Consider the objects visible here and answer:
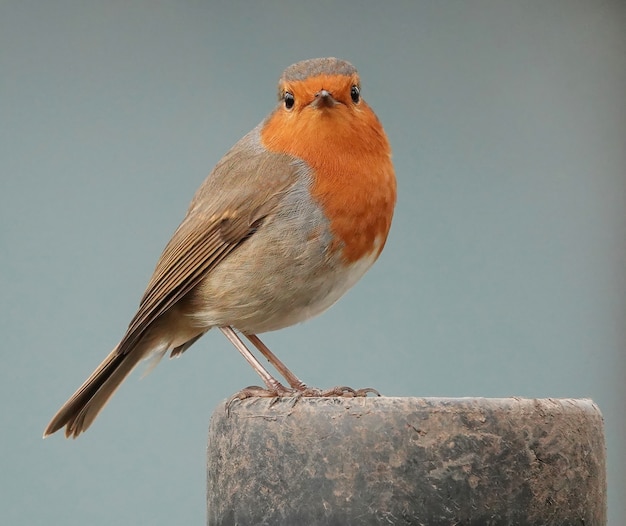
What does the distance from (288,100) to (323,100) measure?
0.47 ft

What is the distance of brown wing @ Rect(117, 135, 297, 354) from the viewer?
2.38 m

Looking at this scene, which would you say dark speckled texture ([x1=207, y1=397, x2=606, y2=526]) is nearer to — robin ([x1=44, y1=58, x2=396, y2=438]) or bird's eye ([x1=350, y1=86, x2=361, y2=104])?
robin ([x1=44, y1=58, x2=396, y2=438])

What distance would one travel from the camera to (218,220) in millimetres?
2439

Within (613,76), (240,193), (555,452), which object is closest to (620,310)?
(613,76)

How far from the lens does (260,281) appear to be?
231 centimetres

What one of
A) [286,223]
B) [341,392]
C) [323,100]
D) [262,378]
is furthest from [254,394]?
[323,100]

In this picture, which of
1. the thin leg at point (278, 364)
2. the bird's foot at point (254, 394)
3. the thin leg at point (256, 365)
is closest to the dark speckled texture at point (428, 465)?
the bird's foot at point (254, 394)

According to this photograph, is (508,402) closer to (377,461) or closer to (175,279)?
(377,461)

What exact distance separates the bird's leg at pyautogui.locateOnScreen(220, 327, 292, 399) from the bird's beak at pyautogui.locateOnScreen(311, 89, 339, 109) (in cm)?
62

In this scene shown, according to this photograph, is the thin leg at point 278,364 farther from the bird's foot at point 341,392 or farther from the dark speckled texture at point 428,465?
the dark speckled texture at point 428,465

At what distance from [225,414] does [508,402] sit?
1.75 feet

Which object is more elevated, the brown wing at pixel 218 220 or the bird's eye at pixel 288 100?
the bird's eye at pixel 288 100

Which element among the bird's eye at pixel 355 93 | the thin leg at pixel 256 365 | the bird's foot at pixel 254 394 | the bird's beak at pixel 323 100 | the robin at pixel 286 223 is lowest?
the thin leg at pixel 256 365

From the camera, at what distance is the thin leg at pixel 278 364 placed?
247 centimetres
